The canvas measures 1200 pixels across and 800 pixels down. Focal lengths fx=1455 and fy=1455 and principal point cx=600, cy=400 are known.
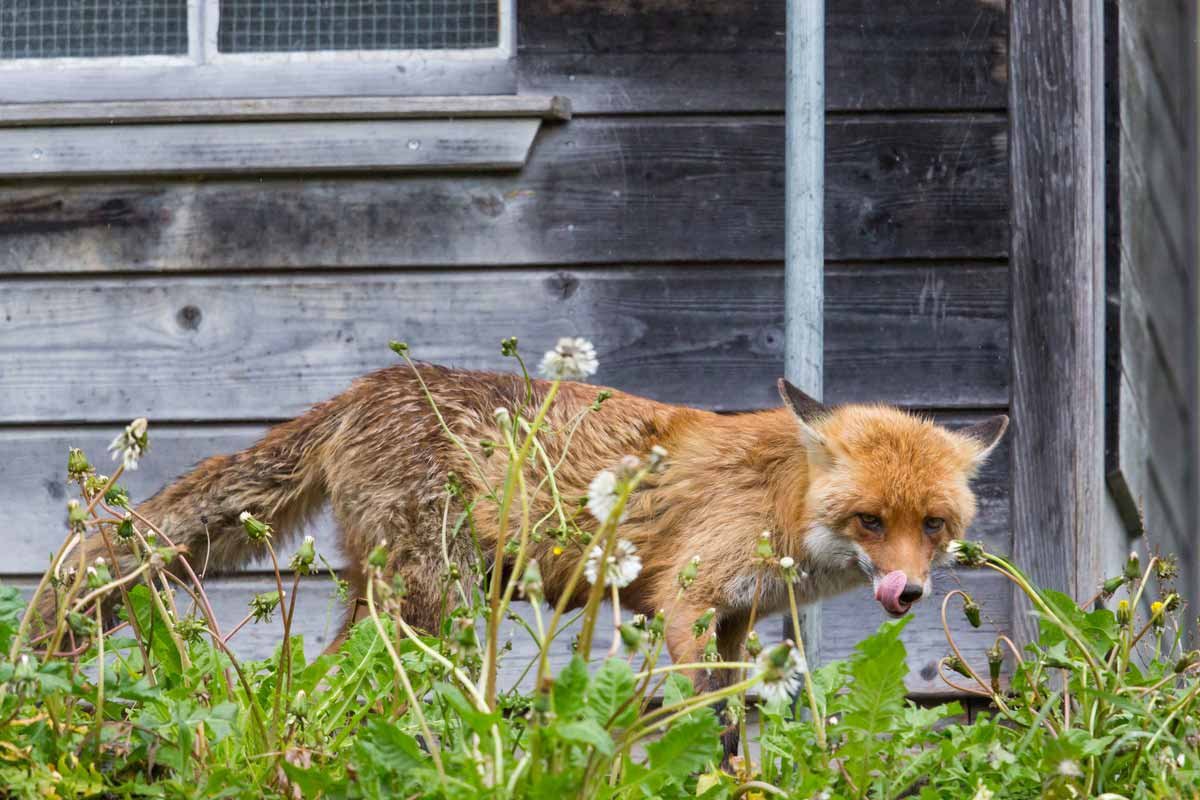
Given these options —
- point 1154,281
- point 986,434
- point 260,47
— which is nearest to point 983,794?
point 986,434

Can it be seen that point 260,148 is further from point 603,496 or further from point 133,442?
point 603,496

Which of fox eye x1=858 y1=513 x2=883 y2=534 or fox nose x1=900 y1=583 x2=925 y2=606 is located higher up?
fox eye x1=858 y1=513 x2=883 y2=534

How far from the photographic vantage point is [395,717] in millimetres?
2719

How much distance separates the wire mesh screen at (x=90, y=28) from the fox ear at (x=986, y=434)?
10.0 ft

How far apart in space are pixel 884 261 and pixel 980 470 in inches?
32.1

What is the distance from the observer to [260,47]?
17.1ft

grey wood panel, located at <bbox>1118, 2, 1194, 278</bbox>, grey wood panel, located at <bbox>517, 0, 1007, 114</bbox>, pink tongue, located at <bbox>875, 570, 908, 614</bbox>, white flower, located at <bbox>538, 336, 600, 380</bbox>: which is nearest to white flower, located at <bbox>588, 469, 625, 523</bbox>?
white flower, located at <bbox>538, 336, 600, 380</bbox>

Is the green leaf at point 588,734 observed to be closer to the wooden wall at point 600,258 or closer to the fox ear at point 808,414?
the fox ear at point 808,414

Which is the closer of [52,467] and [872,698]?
[872,698]

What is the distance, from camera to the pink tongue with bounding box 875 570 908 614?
12.8 feet

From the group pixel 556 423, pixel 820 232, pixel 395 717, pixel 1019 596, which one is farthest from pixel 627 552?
pixel 1019 596

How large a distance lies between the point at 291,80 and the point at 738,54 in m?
1.60

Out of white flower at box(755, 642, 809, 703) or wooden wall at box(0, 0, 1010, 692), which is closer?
white flower at box(755, 642, 809, 703)

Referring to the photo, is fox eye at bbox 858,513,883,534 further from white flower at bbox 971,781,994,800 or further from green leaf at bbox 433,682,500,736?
green leaf at bbox 433,682,500,736
